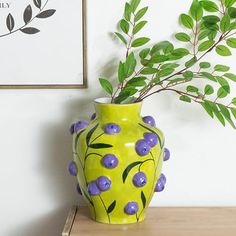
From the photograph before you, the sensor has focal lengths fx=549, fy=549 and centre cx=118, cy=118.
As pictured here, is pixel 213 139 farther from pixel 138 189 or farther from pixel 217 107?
pixel 138 189

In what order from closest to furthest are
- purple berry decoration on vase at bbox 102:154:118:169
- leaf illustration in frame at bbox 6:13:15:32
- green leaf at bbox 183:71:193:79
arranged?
purple berry decoration on vase at bbox 102:154:118:169, green leaf at bbox 183:71:193:79, leaf illustration in frame at bbox 6:13:15:32

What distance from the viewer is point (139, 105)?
1.52m

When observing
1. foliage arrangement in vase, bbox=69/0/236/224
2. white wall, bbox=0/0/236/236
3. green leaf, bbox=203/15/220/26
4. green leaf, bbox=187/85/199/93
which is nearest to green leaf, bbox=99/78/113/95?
foliage arrangement in vase, bbox=69/0/236/224

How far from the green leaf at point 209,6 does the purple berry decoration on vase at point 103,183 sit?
22.2 inches

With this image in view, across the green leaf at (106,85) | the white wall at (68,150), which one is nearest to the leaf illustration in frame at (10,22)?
the white wall at (68,150)

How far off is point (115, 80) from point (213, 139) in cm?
36

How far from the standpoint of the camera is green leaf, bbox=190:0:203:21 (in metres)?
1.56

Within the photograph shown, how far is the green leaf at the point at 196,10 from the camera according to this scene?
1.56 metres

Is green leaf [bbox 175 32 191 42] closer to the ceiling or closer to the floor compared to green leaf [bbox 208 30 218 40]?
closer to the floor

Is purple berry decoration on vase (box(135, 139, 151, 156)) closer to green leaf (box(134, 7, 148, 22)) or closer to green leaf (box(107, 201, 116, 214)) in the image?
green leaf (box(107, 201, 116, 214))

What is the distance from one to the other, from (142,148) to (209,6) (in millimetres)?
463

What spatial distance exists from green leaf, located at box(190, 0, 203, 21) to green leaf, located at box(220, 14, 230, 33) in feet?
0.26

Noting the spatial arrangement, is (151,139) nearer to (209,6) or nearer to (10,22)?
(209,6)

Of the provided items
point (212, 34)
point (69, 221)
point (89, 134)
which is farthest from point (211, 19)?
point (69, 221)
